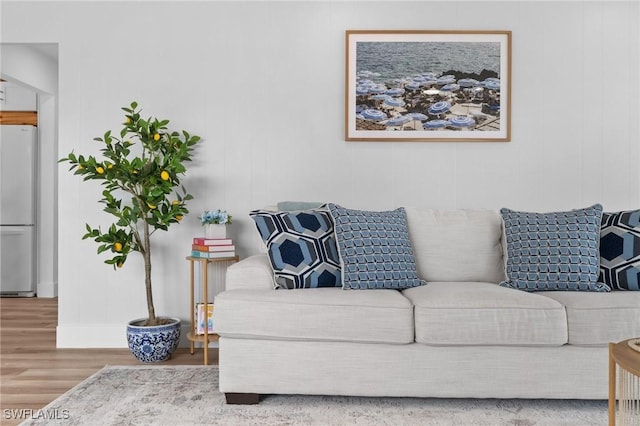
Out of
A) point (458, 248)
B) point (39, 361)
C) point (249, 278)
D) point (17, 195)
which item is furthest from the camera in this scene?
point (17, 195)

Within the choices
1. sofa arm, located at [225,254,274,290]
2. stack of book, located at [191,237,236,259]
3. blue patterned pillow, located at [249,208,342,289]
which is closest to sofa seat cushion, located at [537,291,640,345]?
blue patterned pillow, located at [249,208,342,289]

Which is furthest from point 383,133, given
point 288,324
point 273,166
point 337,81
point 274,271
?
point 288,324

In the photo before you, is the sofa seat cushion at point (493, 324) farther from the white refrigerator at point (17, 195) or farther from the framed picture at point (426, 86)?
the white refrigerator at point (17, 195)

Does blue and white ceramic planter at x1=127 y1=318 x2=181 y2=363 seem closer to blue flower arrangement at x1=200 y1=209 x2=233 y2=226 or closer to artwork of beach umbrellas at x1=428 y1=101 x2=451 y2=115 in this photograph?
blue flower arrangement at x1=200 y1=209 x2=233 y2=226

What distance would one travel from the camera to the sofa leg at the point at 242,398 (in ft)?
8.10

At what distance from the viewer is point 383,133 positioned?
3.60 m

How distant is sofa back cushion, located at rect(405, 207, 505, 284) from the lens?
10.0 feet

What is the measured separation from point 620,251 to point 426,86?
1620 mm

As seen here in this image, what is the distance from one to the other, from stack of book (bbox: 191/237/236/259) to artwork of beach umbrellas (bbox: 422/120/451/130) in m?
1.56

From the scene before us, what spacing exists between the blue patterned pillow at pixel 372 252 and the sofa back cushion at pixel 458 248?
20cm

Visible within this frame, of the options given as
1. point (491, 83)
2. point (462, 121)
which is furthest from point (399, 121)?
point (491, 83)

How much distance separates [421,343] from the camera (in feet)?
7.89

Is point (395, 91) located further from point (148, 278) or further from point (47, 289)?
point (47, 289)

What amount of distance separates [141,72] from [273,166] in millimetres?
1133
